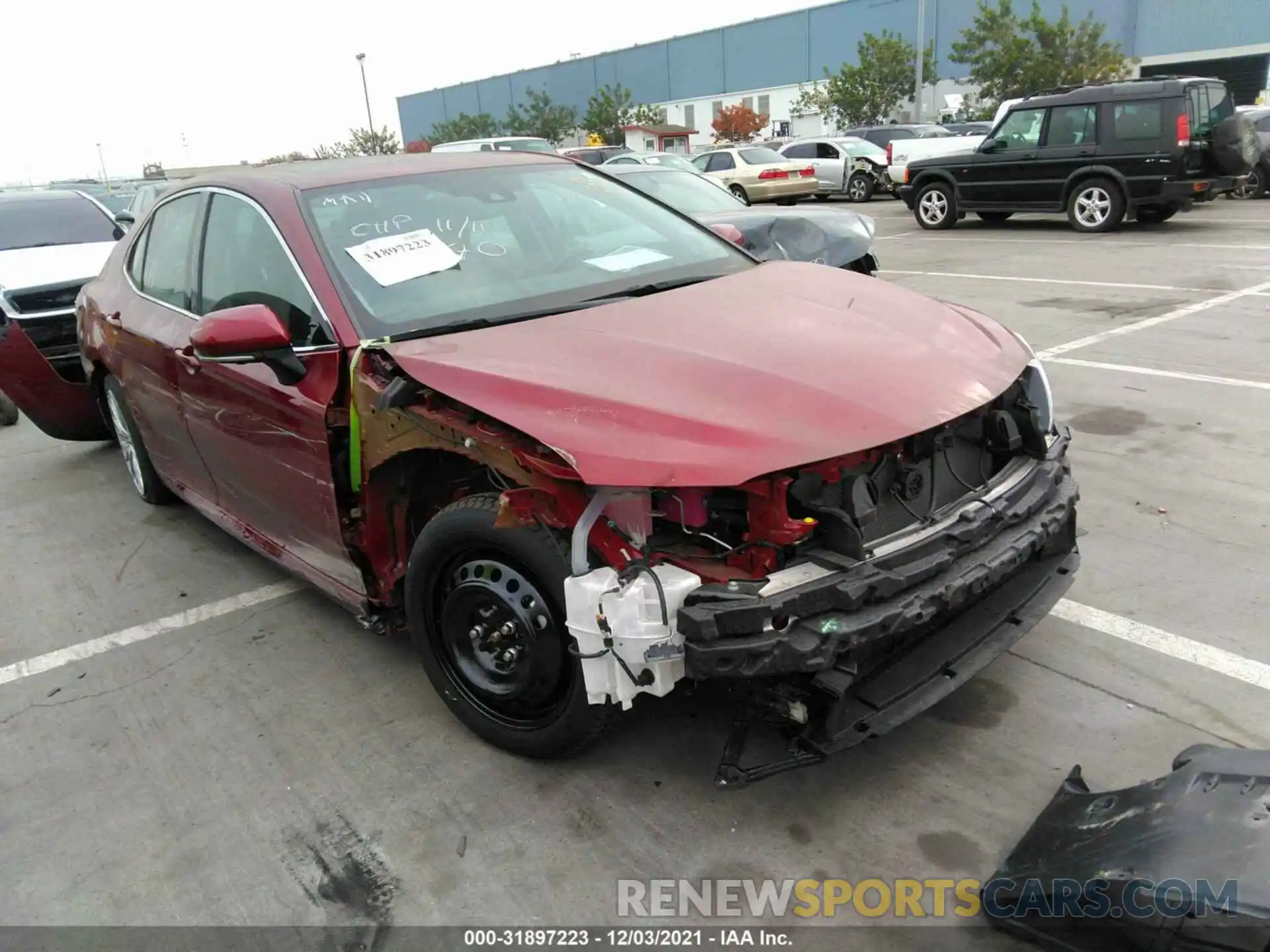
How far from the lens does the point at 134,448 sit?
5.21 metres

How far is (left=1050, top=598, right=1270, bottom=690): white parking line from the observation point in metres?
3.15

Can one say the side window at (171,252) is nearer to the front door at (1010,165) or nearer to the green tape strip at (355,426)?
the green tape strip at (355,426)

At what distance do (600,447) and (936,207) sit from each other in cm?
1488

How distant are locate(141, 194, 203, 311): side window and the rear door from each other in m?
12.7

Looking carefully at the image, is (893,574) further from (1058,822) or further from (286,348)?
(286,348)

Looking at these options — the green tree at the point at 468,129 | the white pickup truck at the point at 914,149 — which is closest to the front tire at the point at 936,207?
the white pickup truck at the point at 914,149

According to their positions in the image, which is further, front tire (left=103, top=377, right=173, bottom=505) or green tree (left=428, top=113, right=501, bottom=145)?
green tree (left=428, top=113, right=501, bottom=145)

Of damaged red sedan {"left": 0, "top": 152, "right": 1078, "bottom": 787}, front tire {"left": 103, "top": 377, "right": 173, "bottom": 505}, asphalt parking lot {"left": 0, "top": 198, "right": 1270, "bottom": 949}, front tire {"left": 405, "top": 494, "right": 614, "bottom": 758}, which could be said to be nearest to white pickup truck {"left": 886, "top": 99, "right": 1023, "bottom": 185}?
asphalt parking lot {"left": 0, "top": 198, "right": 1270, "bottom": 949}

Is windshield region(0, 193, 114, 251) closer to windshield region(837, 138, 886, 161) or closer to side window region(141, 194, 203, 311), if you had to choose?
side window region(141, 194, 203, 311)

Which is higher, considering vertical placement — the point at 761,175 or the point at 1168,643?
the point at 761,175

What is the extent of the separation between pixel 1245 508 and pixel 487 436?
377cm

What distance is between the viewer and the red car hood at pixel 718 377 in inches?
91.0

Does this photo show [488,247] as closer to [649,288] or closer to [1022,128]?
[649,288]

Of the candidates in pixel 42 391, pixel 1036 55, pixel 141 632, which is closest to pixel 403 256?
pixel 141 632
